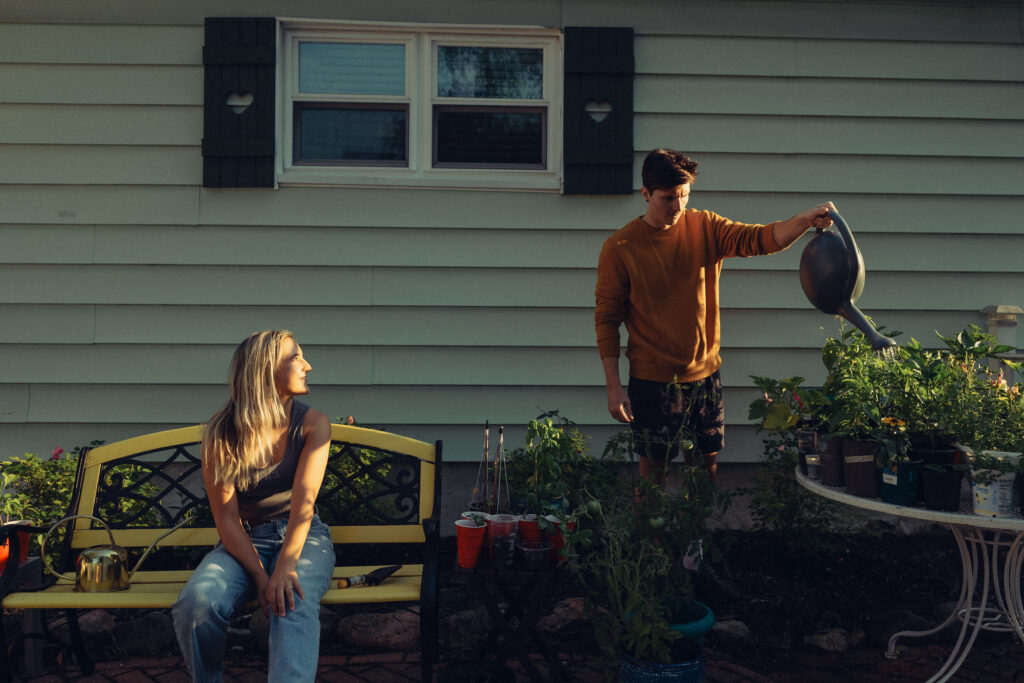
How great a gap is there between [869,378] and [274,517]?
2.24m

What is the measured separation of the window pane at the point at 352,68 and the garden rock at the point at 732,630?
3.10 meters

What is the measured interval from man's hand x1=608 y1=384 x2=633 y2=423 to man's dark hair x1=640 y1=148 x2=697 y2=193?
2.83 feet

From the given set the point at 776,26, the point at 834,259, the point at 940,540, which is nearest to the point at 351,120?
the point at 776,26

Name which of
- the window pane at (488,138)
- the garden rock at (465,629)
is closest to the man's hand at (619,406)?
the garden rock at (465,629)

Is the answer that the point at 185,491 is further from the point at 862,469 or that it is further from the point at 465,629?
the point at 862,469

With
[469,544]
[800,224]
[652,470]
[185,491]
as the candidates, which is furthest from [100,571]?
[800,224]

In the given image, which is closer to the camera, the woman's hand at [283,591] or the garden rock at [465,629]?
the woman's hand at [283,591]

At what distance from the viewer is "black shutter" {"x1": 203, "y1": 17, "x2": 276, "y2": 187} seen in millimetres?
4203

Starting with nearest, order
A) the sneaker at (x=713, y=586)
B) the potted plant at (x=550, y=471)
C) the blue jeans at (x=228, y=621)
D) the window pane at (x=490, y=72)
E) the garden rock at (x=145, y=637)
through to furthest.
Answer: the blue jeans at (x=228, y=621) → the potted plant at (x=550, y=471) → the garden rock at (x=145, y=637) → the sneaker at (x=713, y=586) → the window pane at (x=490, y=72)

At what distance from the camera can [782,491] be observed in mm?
3992

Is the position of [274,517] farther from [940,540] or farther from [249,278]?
[940,540]

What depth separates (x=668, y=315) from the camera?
3.47m

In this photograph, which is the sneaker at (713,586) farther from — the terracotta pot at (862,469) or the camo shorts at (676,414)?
the terracotta pot at (862,469)

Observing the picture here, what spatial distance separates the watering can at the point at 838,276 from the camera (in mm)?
2963
